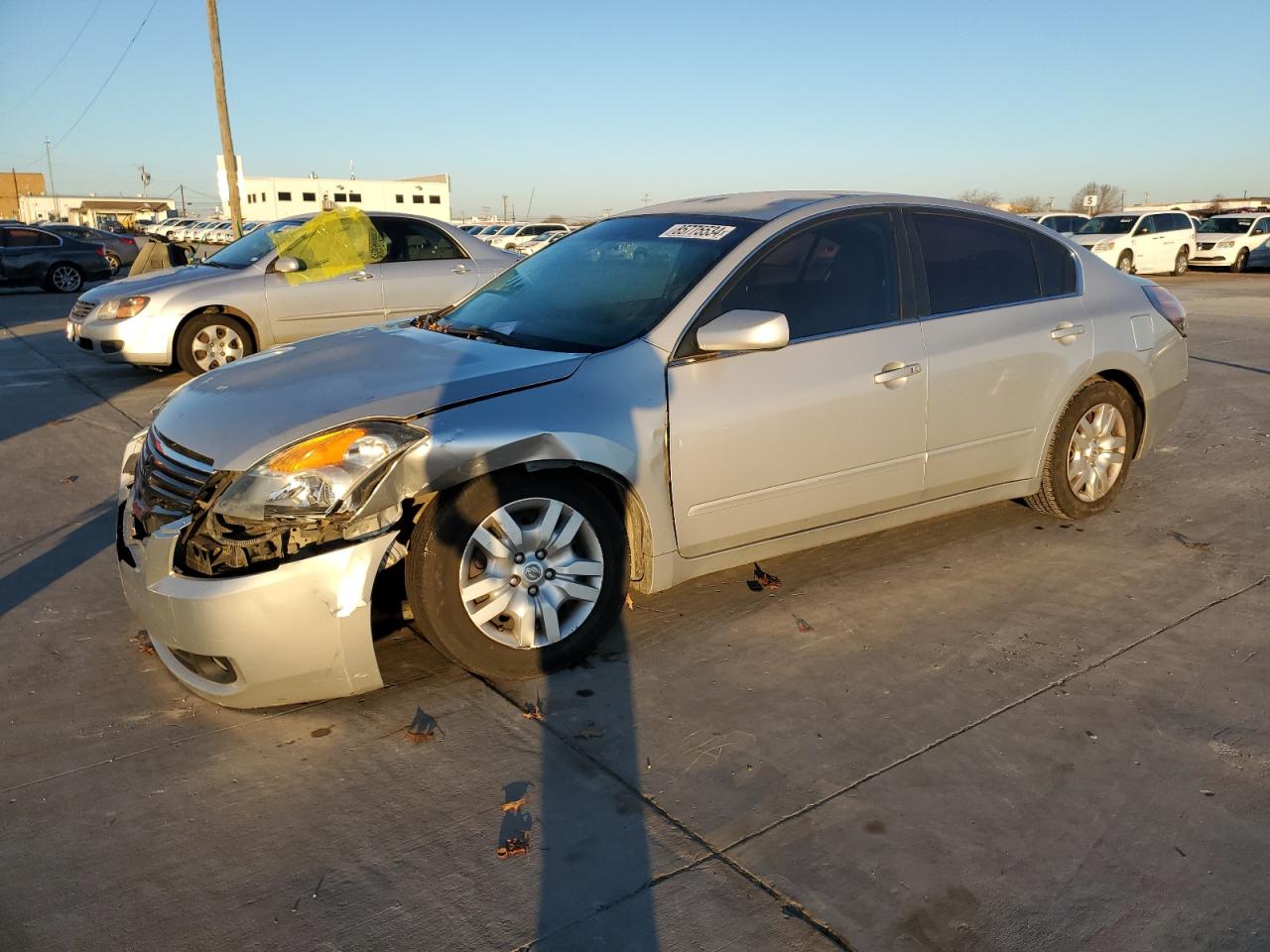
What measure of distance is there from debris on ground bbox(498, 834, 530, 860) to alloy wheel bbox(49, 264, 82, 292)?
23.2 meters

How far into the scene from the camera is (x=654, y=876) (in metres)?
2.56

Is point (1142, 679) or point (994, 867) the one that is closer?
point (994, 867)

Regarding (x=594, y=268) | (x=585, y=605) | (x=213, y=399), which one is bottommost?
(x=585, y=605)

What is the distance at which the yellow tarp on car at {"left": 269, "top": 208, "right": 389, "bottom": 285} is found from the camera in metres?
9.52

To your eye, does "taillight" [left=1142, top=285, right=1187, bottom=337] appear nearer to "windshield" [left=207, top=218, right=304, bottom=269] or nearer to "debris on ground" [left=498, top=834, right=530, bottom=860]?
"debris on ground" [left=498, top=834, right=530, bottom=860]

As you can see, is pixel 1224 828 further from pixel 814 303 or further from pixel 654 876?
pixel 814 303

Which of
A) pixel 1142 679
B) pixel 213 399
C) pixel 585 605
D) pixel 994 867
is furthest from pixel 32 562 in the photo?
pixel 1142 679

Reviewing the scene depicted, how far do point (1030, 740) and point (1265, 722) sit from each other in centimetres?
82

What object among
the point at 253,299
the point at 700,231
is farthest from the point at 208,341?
the point at 700,231

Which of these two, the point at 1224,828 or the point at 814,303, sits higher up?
the point at 814,303

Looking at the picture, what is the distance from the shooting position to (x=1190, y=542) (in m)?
5.07

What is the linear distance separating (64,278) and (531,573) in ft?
74.1

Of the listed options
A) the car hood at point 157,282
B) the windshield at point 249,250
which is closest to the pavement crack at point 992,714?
the car hood at point 157,282

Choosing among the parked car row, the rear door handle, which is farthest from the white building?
the rear door handle
